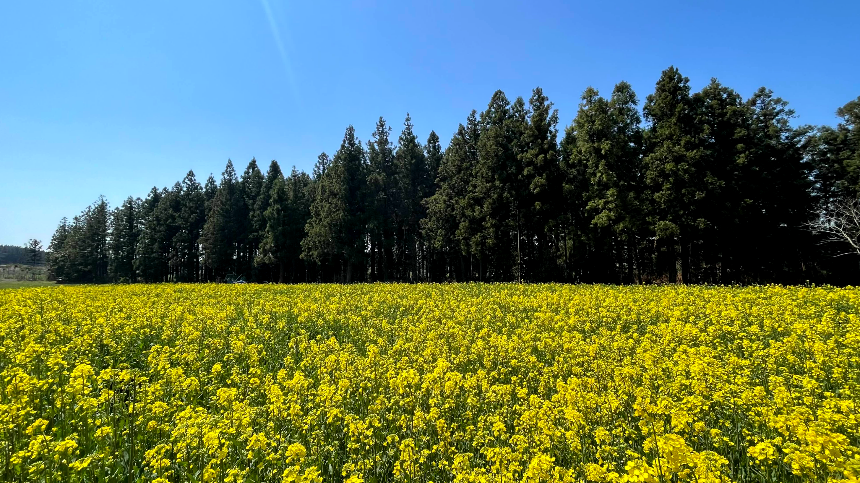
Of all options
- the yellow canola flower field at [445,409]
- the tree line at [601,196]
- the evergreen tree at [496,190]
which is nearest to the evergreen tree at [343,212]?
the tree line at [601,196]

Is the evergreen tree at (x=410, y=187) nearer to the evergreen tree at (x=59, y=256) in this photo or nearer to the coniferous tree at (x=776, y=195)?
the coniferous tree at (x=776, y=195)

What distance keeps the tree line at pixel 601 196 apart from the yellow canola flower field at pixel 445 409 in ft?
82.8

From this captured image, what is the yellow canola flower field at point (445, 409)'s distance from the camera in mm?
3990

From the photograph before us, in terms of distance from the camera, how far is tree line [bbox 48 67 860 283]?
33125 mm

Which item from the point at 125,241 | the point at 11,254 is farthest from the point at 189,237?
the point at 11,254

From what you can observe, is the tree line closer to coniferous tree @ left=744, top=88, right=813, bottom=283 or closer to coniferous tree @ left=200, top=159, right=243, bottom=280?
coniferous tree @ left=744, top=88, right=813, bottom=283

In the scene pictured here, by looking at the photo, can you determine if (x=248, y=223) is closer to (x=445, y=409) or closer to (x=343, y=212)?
(x=343, y=212)

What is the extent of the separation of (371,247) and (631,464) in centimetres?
4786

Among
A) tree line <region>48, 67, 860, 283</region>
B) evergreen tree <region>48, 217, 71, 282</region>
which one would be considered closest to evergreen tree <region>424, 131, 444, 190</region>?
tree line <region>48, 67, 860, 283</region>

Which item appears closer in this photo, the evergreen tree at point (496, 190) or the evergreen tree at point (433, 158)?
the evergreen tree at point (496, 190)

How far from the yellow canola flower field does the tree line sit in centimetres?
2523

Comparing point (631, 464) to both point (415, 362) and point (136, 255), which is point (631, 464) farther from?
point (136, 255)

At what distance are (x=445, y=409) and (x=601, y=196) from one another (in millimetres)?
33979

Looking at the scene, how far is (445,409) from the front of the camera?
5438 millimetres
